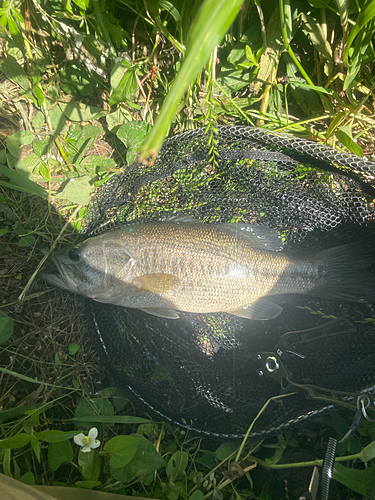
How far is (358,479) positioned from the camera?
5.71ft

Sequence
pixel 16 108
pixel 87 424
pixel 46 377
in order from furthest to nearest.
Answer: pixel 16 108 → pixel 46 377 → pixel 87 424

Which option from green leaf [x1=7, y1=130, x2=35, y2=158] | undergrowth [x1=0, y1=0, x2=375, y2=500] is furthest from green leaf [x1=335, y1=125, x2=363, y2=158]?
green leaf [x1=7, y1=130, x2=35, y2=158]

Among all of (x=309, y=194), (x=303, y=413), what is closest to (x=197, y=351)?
(x=303, y=413)

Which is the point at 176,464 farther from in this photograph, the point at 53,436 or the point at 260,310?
the point at 260,310

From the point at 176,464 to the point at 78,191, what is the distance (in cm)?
220

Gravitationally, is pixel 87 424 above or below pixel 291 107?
below

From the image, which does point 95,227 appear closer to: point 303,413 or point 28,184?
point 28,184

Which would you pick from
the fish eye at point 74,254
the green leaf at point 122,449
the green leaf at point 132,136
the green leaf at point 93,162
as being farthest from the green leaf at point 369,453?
the green leaf at point 93,162

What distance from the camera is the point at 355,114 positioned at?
2215 millimetres

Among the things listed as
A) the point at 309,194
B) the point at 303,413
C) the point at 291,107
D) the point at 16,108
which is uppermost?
the point at 16,108

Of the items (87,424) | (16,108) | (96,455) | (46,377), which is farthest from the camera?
(16,108)

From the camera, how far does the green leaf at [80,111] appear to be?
2480 millimetres

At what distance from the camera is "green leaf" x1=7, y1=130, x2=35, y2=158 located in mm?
2367

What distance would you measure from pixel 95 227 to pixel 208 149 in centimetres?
110
